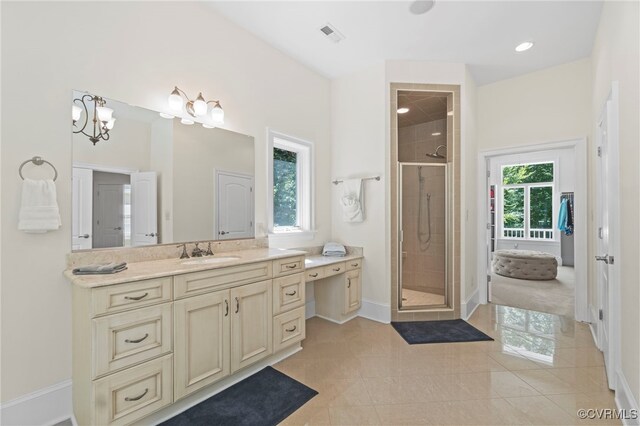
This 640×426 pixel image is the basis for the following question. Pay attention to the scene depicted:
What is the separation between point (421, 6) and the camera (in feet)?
7.89

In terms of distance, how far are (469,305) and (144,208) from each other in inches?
147

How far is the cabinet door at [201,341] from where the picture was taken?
Answer: 5.57ft

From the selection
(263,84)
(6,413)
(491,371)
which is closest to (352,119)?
(263,84)

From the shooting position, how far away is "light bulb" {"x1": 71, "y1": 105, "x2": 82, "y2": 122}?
5.85 feet

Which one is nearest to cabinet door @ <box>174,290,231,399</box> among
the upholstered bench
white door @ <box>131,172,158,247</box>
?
white door @ <box>131,172,158,247</box>

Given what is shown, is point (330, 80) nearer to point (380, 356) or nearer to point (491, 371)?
point (380, 356)

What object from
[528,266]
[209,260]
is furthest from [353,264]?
[528,266]

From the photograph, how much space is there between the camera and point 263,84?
2959 mm

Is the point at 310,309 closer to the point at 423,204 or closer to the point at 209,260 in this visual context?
the point at 209,260

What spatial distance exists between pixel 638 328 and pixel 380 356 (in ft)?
5.53

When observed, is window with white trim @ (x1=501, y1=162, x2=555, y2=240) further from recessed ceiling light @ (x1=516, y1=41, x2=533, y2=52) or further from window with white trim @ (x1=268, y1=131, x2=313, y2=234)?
window with white trim @ (x1=268, y1=131, x2=313, y2=234)

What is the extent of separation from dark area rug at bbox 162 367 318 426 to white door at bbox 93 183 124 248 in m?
1.24

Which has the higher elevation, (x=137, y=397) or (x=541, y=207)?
(x=541, y=207)

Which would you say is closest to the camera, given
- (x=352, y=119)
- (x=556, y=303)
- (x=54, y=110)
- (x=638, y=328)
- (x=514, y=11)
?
(x=638, y=328)
